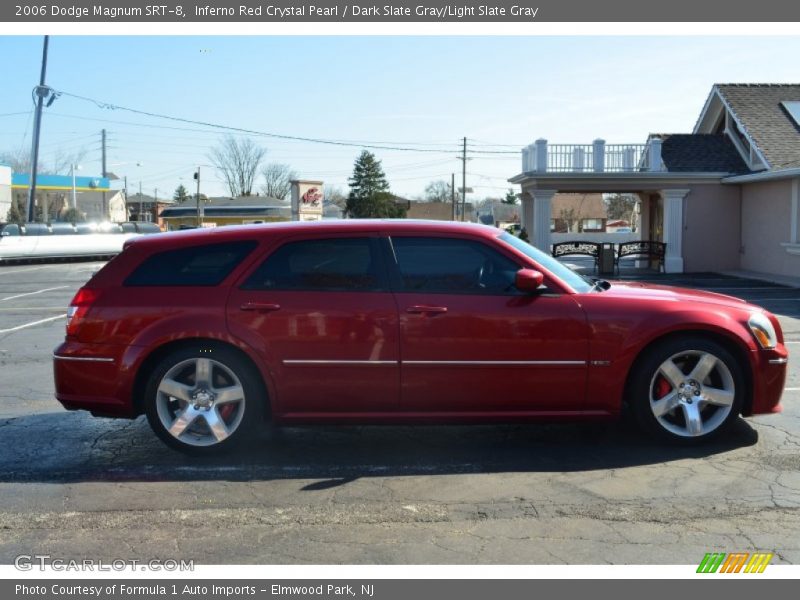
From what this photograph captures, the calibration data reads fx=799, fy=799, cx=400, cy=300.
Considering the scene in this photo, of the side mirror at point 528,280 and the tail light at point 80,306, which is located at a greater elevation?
the side mirror at point 528,280

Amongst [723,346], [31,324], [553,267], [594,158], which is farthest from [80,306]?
[594,158]

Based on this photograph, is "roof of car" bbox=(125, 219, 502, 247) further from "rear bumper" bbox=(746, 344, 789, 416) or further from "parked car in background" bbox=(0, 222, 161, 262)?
"parked car in background" bbox=(0, 222, 161, 262)

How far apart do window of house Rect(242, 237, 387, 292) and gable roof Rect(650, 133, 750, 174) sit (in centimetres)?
2158

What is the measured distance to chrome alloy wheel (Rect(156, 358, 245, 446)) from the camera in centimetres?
531

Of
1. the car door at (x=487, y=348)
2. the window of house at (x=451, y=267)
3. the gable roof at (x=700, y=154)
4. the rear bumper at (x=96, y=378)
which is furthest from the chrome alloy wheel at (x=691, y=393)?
the gable roof at (x=700, y=154)

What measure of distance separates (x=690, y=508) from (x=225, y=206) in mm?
80314

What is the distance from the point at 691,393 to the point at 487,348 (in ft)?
4.76

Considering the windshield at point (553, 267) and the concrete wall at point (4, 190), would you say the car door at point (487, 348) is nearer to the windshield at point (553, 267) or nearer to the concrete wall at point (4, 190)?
the windshield at point (553, 267)

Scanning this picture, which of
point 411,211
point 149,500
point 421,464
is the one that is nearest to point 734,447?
point 421,464

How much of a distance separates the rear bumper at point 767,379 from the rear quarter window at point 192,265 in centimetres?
355

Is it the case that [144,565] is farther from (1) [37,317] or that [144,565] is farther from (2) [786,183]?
(2) [786,183]

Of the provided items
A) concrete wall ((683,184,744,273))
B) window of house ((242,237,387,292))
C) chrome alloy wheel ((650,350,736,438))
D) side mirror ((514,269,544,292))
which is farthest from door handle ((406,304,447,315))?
concrete wall ((683,184,744,273))

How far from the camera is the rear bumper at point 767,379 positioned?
545 centimetres

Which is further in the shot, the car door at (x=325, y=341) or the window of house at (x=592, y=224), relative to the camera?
the window of house at (x=592, y=224)
